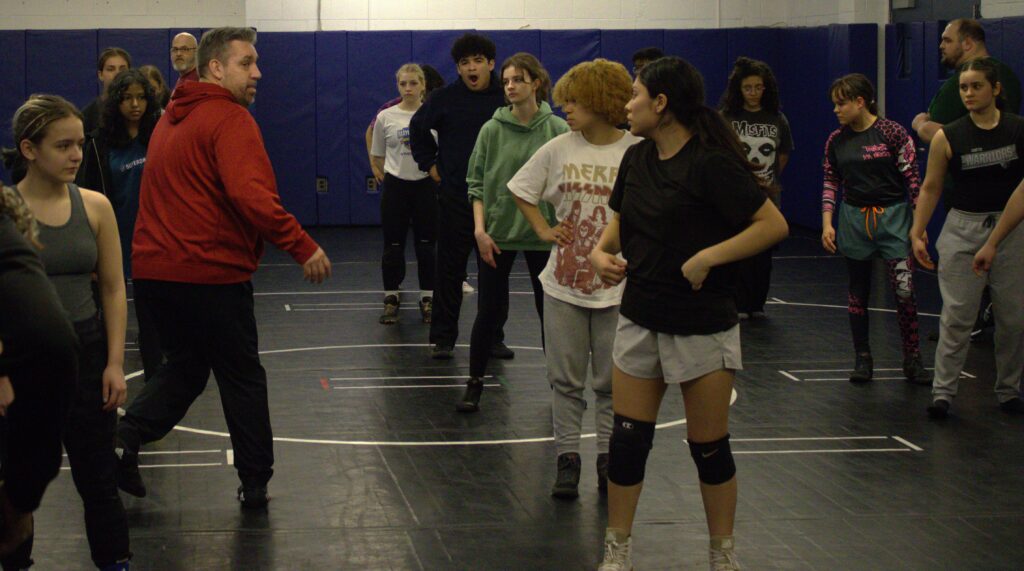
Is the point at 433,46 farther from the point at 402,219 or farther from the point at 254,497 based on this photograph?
the point at 254,497

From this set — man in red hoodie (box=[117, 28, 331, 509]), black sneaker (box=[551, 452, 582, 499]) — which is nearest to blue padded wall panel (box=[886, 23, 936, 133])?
black sneaker (box=[551, 452, 582, 499])

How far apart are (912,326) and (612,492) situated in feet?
12.6

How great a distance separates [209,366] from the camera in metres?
5.34

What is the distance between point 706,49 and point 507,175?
10899mm

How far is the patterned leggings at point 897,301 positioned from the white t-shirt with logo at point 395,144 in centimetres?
338

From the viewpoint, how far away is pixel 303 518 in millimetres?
5246

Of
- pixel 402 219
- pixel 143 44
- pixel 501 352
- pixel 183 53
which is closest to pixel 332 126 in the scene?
pixel 143 44

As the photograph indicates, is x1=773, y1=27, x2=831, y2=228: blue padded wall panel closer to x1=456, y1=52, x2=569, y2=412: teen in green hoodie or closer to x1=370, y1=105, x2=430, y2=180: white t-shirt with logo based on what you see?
x1=370, y1=105, x2=430, y2=180: white t-shirt with logo

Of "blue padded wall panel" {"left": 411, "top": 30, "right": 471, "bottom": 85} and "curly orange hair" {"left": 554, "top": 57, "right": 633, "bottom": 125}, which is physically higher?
"blue padded wall panel" {"left": 411, "top": 30, "right": 471, "bottom": 85}

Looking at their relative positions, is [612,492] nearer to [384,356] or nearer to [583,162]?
[583,162]

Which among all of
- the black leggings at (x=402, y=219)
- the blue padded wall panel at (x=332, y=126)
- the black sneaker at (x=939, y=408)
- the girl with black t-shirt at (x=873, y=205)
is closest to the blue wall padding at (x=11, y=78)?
the blue padded wall panel at (x=332, y=126)

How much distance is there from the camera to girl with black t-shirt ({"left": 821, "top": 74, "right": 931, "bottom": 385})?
25.2 ft

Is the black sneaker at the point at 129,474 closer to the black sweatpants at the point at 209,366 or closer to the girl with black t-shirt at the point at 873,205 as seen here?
the black sweatpants at the point at 209,366

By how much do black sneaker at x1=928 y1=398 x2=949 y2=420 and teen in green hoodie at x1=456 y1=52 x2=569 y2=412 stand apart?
1.95 meters
